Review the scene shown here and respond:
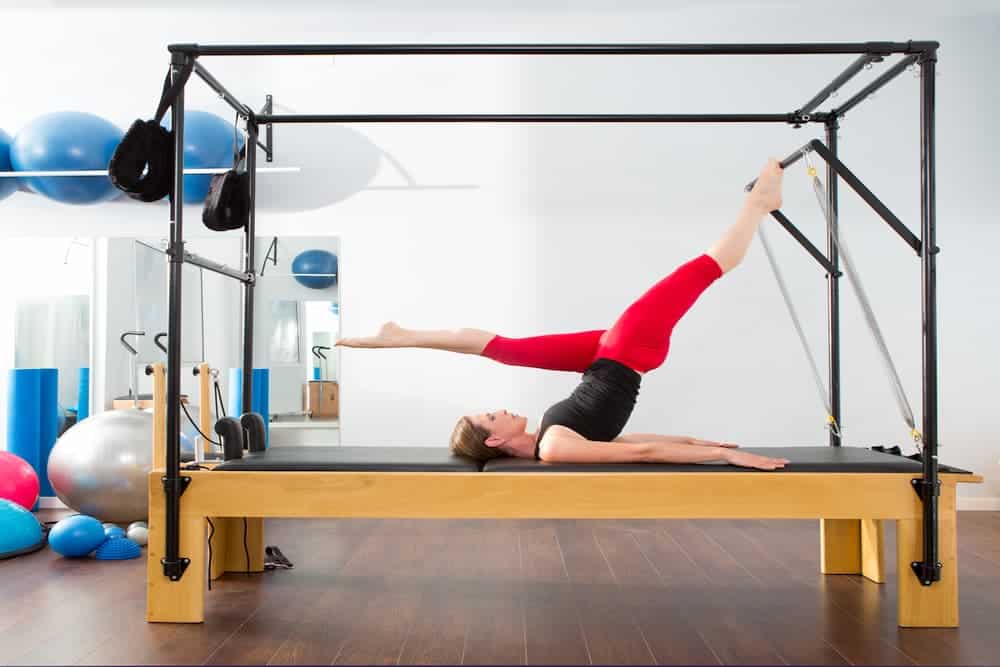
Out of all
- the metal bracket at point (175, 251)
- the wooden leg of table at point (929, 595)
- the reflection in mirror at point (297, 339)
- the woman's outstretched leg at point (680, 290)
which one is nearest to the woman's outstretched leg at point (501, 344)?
the woman's outstretched leg at point (680, 290)

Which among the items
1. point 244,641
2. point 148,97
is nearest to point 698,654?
point 244,641

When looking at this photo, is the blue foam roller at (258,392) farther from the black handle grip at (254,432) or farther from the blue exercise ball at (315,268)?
the black handle grip at (254,432)

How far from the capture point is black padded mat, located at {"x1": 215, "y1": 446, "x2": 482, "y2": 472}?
8.89 feet

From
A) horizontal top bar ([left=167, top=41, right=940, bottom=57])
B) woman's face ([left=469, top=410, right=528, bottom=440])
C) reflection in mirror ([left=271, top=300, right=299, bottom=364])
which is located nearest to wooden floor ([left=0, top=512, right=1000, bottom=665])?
woman's face ([left=469, top=410, right=528, bottom=440])

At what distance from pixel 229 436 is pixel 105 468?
1456mm

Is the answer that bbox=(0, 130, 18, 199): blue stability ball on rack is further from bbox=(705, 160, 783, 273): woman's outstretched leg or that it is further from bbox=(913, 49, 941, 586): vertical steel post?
bbox=(913, 49, 941, 586): vertical steel post

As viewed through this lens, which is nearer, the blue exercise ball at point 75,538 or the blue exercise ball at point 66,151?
the blue exercise ball at point 75,538

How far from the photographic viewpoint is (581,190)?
16.5 feet

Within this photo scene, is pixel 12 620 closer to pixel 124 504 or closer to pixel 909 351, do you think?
pixel 124 504

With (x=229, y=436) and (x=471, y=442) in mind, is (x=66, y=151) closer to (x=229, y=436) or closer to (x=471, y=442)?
(x=229, y=436)

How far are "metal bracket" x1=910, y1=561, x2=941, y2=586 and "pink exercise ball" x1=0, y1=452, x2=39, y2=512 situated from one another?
3740mm

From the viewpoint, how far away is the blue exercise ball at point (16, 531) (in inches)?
140

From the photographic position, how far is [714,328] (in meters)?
4.98

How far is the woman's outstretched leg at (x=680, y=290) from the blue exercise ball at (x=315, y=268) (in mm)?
2271
